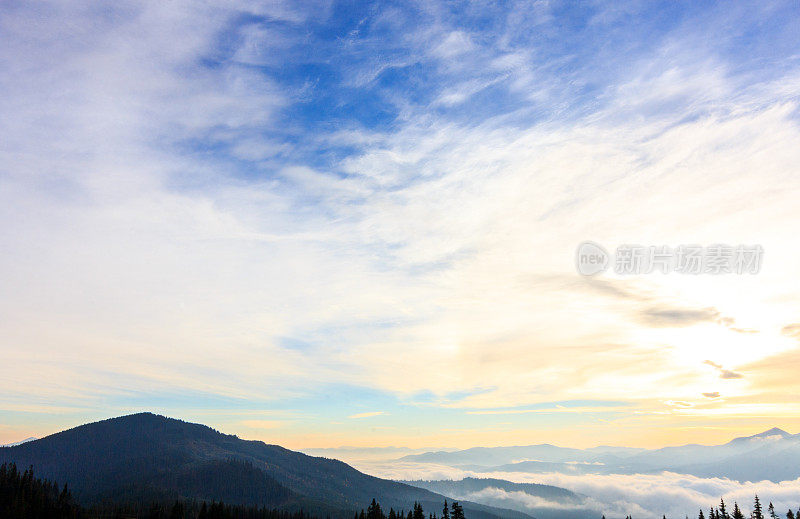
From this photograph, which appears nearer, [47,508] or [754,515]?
[754,515]

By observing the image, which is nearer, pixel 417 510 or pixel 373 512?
pixel 417 510

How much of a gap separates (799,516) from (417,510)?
118216 millimetres

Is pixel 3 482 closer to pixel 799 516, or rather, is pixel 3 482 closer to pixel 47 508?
pixel 47 508

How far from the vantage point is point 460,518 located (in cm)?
10394

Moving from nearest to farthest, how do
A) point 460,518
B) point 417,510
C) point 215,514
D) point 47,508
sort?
point 460,518, point 417,510, point 215,514, point 47,508

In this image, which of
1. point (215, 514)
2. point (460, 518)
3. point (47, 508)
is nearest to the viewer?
point (460, 518)

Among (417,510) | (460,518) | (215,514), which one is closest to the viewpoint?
(460,518)

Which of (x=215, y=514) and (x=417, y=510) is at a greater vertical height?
(x=417, y=510)

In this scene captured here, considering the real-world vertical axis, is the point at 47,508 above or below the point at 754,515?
below

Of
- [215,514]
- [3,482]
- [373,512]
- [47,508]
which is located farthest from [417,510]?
[3,482]

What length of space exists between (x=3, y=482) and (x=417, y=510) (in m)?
189

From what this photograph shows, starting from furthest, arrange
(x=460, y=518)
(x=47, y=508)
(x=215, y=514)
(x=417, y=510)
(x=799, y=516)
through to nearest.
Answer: (x=47, y=508) < (x=215, y=514) < (x=799, y=516) < (x=417, y=510) < (x=460, y=518)

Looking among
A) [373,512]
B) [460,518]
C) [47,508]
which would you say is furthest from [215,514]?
[460,518]

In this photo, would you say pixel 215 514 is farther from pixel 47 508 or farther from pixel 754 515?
pixel 754 515
